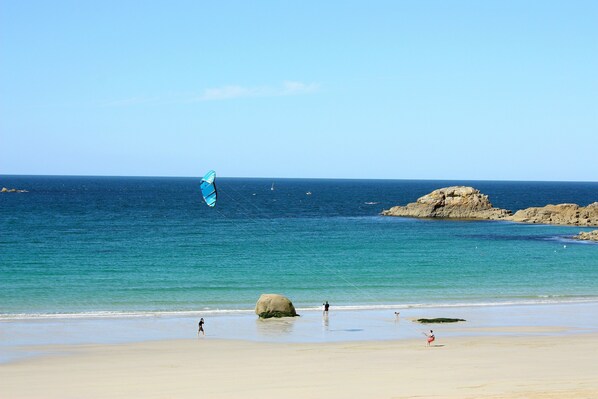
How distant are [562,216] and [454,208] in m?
14.4

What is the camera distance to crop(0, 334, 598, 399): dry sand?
2042 cm

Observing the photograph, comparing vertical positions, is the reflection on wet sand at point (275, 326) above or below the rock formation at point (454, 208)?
below

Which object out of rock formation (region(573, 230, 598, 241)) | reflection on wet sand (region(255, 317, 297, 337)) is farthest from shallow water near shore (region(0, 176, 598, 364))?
rock formation (region(573, 230, 598, 241))

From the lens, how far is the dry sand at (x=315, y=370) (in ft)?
67.0

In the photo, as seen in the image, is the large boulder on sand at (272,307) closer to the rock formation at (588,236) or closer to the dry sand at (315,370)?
the dry sand at (315,370)

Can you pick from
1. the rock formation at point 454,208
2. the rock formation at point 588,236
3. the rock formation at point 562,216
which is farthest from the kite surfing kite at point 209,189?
the rock formation at point 454,208

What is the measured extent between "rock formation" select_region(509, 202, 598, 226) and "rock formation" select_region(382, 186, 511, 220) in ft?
13.3

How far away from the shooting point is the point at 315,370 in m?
23.1

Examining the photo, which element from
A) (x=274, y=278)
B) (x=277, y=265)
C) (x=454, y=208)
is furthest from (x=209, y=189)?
(x=454, y=208)

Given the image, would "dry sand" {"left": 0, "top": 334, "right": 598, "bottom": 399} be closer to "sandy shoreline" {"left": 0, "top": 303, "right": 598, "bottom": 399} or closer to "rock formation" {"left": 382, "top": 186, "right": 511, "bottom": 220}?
"sandy shoreline" {"left": 0, "top": 303, "right": 598, "bottom": 399}

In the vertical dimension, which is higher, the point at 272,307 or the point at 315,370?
the point at 272,307

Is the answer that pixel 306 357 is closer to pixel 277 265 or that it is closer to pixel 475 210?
pixel 277 265

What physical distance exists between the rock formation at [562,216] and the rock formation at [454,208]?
4044 millimetres

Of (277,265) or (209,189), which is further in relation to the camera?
(277,265)
